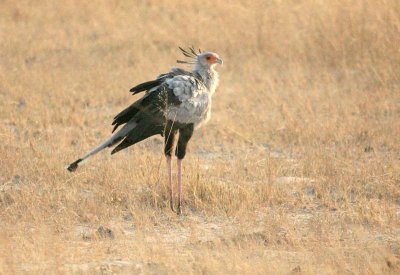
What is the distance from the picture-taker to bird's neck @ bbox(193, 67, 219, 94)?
6.43 metres

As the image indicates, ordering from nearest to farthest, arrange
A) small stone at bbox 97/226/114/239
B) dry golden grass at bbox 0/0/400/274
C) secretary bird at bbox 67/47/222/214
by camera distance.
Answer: dry golden grass at bbox 0/0/400/274, small stone at bbox 97/226/114/239, secretary bird at bbox 67/47/222/214

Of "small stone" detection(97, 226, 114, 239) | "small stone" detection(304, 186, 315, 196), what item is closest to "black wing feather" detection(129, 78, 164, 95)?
"small stone" detection(97, 226, 114, 239)

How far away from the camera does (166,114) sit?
233 inches

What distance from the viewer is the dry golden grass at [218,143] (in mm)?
4914

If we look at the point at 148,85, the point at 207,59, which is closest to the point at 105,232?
the point at 148,85

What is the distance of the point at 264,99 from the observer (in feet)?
31.3

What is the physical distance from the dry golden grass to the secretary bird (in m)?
0.32

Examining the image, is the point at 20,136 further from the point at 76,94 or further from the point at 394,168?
the point at 394,168

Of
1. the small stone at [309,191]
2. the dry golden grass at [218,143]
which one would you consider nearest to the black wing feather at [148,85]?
the dry golden grass at [218,143]

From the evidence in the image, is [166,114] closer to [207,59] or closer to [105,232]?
[207,59]

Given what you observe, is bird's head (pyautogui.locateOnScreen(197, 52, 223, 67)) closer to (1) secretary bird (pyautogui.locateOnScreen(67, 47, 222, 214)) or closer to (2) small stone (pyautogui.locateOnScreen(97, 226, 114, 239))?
(1) secretary bird (pyautogui.locateOnScreen(67, 47, 222, 214))

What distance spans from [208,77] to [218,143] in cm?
170

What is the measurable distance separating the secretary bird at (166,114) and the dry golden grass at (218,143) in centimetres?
32

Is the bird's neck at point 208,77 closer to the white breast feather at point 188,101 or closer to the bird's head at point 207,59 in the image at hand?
the bird's head at point 207,59
